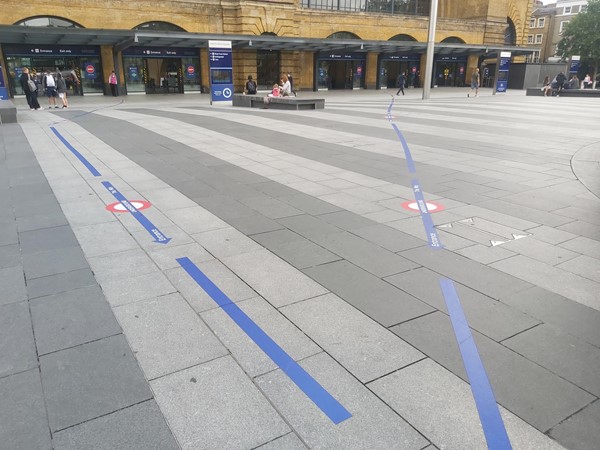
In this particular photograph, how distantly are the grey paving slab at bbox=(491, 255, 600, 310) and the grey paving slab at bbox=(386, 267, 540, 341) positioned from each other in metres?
0.67

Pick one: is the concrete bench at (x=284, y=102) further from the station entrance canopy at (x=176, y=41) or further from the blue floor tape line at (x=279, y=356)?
the blue floor tape line at (x=279, y=356)

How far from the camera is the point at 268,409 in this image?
2803mm

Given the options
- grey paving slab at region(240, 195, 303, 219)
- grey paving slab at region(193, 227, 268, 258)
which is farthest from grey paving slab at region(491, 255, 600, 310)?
grey paving slab at region(240, 195, 303, 219)

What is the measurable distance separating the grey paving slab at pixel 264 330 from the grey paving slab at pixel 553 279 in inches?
95.5

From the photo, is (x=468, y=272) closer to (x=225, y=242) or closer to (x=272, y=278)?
(x=272, y=278)

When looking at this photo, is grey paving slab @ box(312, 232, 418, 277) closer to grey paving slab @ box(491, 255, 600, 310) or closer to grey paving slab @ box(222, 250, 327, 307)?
grey paving slab @ box(222, 250, 327, 307)

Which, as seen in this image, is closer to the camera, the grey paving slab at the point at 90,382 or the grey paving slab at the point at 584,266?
the grey paving slab at the point at 90,382

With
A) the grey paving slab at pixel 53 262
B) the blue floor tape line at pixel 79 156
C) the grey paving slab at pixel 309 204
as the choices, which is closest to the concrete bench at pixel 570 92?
the blue floor tape line at pixel 79 156

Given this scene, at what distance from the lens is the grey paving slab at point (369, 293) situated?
3.91 m

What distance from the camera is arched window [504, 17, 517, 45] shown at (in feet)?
173

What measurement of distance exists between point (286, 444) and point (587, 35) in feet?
276

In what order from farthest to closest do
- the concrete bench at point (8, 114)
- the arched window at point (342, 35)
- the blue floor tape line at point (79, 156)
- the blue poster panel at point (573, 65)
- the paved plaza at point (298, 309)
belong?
the arched window at point (342, 35) < the blue poster panel at point (573, 65) < the concrete bench at point (8, 114) < the blue floor tape line at point (79, 156) < the paved plaza at point (298, 309)

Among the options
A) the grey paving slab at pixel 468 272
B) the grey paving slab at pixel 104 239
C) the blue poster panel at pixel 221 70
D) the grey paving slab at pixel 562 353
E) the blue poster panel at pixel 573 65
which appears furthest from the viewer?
the blue poster panel at pixel 573 65

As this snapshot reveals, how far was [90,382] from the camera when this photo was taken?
9.89 ft
